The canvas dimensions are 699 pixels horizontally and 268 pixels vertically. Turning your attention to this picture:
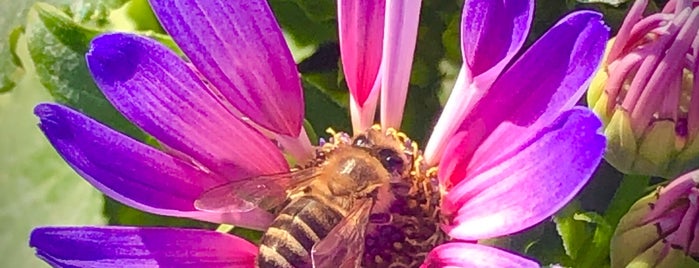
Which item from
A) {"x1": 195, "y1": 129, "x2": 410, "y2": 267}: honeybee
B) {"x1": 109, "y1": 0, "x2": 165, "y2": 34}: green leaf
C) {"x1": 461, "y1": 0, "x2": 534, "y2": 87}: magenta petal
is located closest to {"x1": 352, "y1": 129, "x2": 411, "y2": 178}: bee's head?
{"x1": 195, "y1": 129, "x2": 410, "y2": 267}: honeybee

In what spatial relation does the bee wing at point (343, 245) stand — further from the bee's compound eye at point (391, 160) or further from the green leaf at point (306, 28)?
the green leaf at point (306, 28)

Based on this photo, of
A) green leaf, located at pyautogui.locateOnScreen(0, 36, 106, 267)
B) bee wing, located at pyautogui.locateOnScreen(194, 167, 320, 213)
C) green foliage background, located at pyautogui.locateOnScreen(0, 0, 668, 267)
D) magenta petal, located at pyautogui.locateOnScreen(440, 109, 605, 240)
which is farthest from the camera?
green leaf, located at pyautogui.locateOnScreen(0, 36, 106, 267)

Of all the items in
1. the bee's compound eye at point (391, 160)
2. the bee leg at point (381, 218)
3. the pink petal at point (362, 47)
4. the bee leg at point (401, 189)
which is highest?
the pink petal at point (362, 47)

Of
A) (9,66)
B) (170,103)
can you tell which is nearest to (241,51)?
(170,103)

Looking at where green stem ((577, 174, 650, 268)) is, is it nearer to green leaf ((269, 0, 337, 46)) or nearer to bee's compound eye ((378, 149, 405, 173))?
bee's compound eye ((378, 149, 405, 173))

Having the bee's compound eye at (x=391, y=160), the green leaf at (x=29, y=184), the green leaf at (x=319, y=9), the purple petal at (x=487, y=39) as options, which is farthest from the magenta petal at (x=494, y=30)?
the green leaf at (x=29, y=184)

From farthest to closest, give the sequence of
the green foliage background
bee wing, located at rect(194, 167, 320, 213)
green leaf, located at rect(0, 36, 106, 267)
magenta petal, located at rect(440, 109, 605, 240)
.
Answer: green leaf, located at rect(0, 36, 106, 267) → the green foliage background → bee wing, located at rect(194, 167, 320, 213) → magenta petal, located at rect(440, 109, 605, 240)

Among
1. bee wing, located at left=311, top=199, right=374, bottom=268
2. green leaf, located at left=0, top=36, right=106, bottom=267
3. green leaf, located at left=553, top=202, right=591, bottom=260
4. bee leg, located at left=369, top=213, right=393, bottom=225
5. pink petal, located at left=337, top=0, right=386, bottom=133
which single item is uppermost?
pink petal, located at left=337, top=0, right=386, bottom=133

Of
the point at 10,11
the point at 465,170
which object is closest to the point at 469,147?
the point at 465,170
